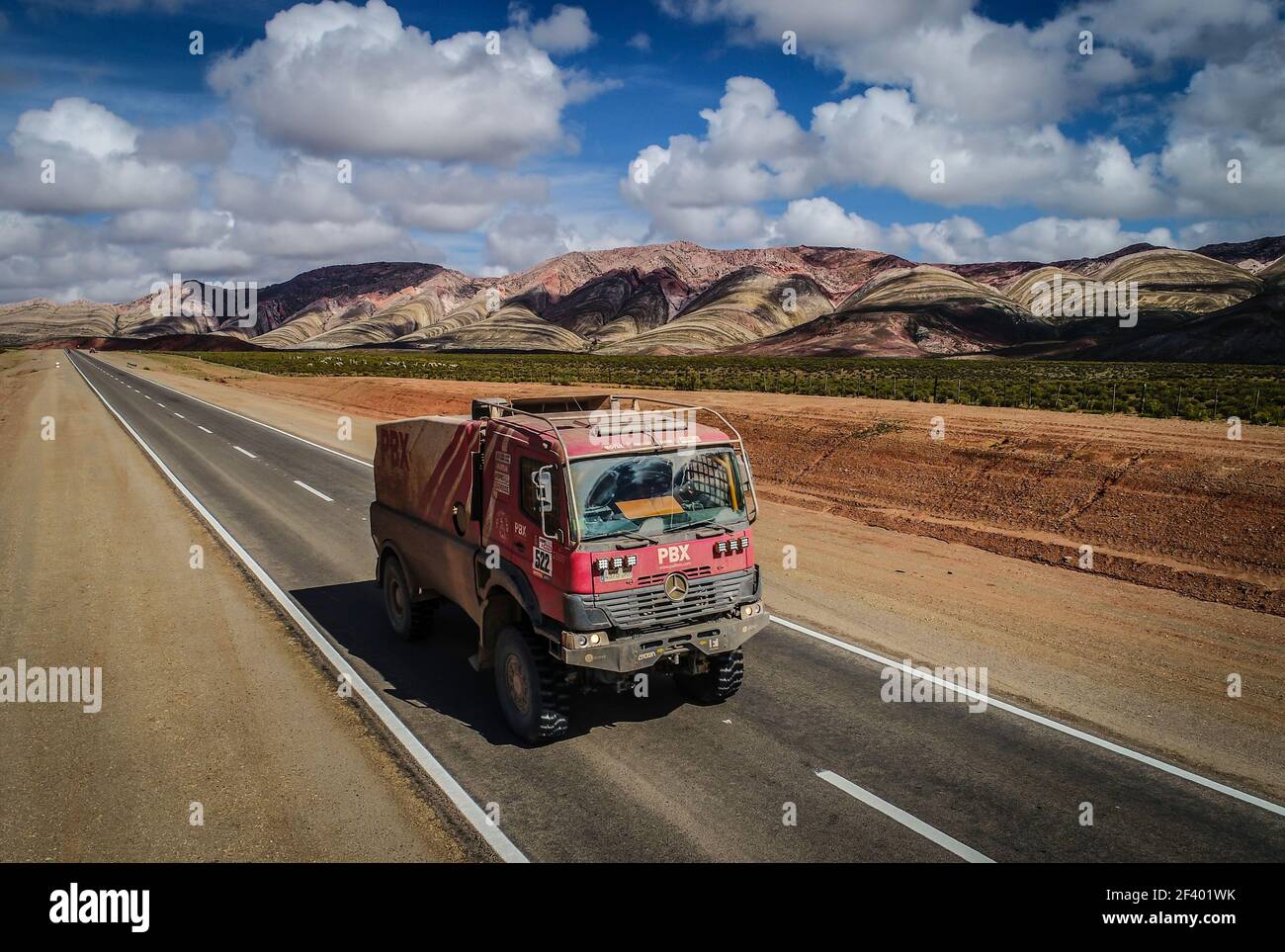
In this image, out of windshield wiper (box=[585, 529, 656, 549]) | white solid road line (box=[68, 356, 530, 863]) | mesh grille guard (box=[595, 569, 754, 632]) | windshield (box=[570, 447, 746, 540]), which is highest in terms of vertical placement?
windshield (box=[570, 447, 746, 540])

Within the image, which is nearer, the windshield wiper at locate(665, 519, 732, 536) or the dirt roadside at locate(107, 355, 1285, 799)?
the windshield wiper at locate(665, 519, 732, 536)

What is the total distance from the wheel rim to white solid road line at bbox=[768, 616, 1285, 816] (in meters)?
4.39

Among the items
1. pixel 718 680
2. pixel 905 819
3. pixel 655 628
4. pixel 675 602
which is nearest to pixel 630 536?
pixel 675 602

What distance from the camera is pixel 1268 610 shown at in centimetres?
1169

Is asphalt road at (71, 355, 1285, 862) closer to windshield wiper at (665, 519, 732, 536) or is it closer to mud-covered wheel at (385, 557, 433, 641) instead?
mud-covered wheel at (385, 557, 433, 641)

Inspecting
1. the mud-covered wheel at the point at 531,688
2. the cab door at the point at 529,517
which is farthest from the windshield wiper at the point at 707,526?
the mud-covered wheel at the point at 531,688

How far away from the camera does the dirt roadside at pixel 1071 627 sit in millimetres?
8055

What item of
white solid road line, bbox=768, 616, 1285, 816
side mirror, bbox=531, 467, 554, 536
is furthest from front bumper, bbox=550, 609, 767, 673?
white solid road line, bbox=768, 616, 1285, 816

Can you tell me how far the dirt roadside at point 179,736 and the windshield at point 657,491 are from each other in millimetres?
2917

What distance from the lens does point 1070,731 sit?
26.0 feet

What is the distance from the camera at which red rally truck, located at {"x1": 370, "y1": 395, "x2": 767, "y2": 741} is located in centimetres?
721

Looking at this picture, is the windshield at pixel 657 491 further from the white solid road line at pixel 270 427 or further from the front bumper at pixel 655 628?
the white solid road line at pixel 270 427
